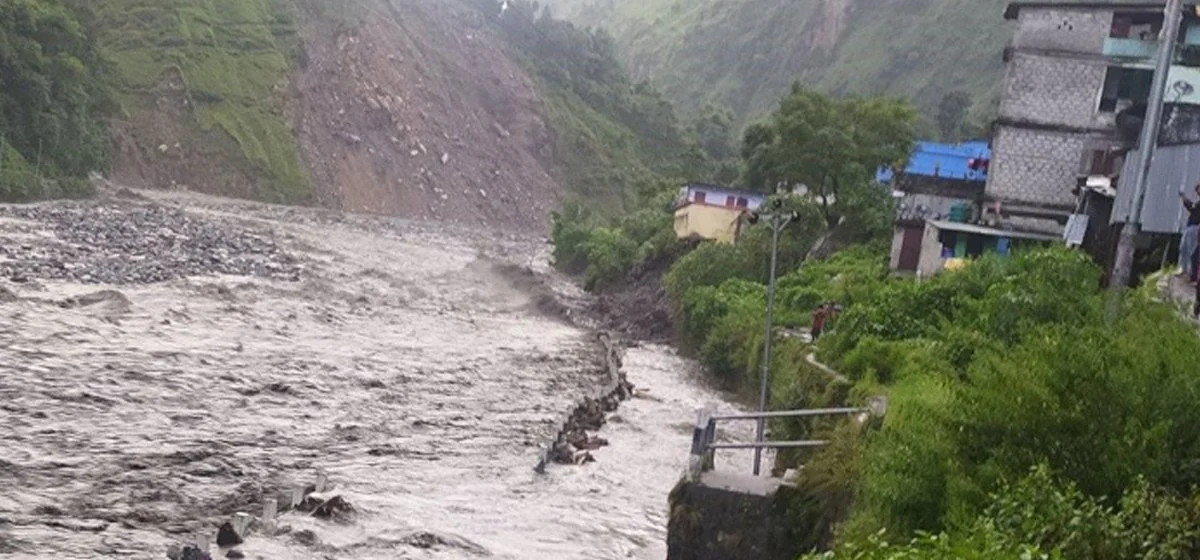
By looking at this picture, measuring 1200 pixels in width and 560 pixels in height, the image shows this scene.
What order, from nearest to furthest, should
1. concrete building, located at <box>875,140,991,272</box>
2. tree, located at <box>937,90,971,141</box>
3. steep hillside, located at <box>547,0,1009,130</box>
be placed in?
concrete building, located at <box>875,140,991,272</box> < tree, located at <box>937,90,971,141</box> < steep hillside, located at <box>547,0,1009,130</box>

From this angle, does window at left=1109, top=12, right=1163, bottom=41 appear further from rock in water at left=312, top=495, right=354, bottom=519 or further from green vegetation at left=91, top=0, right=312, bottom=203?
green vegetation at left=91, top=0, right=312, bottom=203

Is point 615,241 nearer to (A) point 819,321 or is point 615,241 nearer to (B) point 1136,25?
(B) point 1136,25

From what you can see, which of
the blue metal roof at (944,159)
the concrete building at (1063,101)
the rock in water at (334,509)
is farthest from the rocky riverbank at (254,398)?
the blue metal roof at (944,159)

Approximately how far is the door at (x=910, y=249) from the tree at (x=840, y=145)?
5826mm

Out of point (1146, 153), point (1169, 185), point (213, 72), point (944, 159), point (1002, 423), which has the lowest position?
point (1002, 423)

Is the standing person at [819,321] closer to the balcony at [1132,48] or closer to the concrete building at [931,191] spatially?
the concrete building at [931,191]

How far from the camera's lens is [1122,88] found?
36188 millimetres

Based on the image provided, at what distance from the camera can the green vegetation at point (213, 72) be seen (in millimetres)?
101500

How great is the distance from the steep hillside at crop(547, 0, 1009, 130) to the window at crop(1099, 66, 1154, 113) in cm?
7209

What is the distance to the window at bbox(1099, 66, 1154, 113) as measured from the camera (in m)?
35.9

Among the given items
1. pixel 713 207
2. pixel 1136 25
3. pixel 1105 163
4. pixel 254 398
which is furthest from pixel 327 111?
pixel 254 398

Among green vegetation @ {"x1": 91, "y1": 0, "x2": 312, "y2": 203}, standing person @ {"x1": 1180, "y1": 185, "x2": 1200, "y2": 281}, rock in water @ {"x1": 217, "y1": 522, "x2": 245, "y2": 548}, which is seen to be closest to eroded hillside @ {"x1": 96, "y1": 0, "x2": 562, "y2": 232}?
green vegetation @ {"x1": 91, "y1": 0, "x2": 312, "y2": 203}

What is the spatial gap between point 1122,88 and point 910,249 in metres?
8.10

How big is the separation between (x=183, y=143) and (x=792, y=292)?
A: 7295cm
